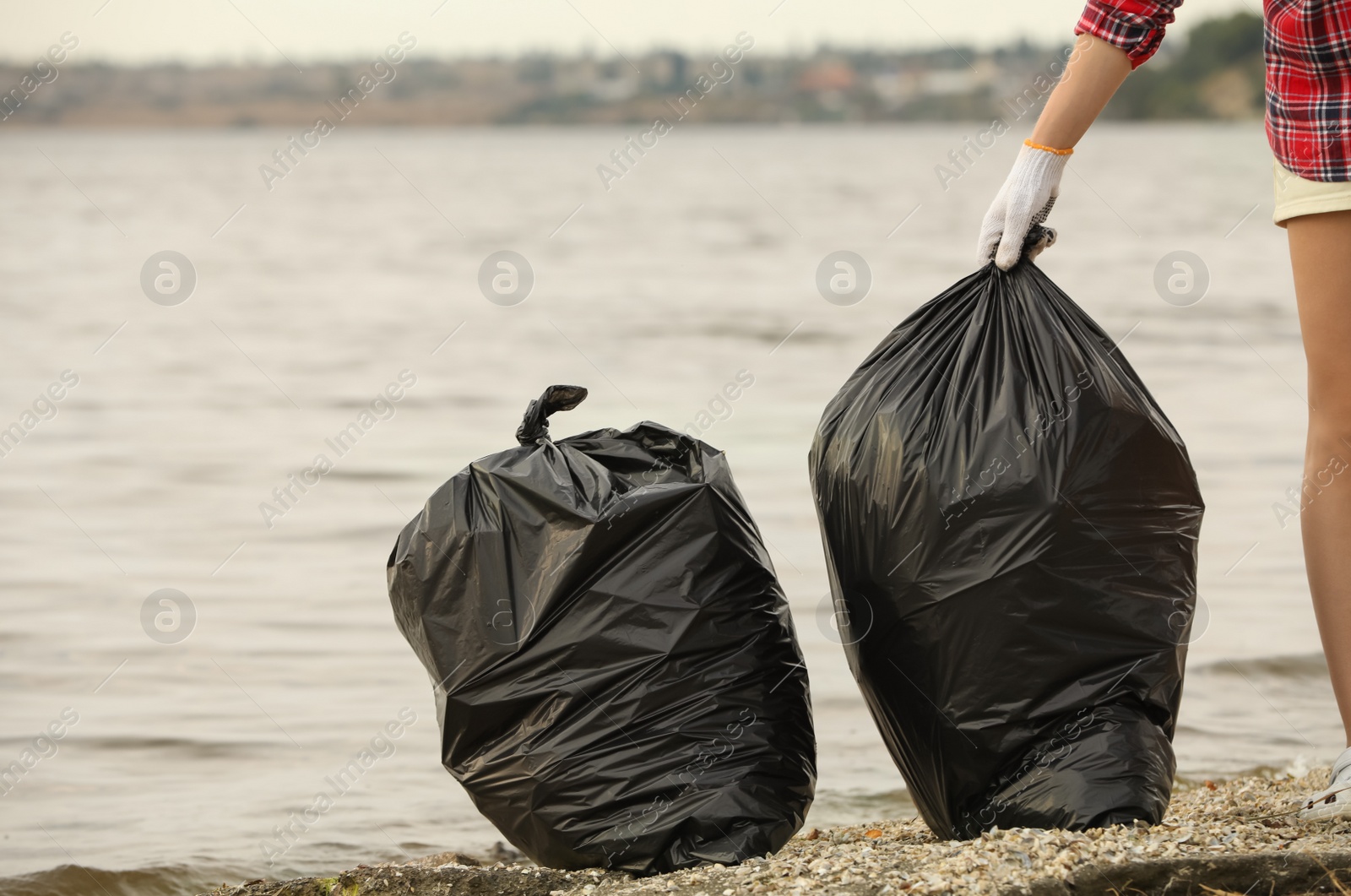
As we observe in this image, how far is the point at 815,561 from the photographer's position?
4.21 metres

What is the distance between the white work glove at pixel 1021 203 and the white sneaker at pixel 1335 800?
90 centimetres

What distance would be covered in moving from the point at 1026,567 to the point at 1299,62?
861 mm

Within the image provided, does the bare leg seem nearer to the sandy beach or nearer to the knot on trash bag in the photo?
the sandy beach

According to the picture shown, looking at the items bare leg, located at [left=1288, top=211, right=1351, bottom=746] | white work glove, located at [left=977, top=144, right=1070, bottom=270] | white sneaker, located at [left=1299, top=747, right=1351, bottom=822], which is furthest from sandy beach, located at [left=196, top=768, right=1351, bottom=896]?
white work glove, located at [left=977, top=144, right=1070, bottom=270]

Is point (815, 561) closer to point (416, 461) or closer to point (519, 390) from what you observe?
point (416, 461)

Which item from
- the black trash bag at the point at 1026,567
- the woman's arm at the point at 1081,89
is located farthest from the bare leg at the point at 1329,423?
the woman's arm at the point at 1081,89

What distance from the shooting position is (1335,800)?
1919 millimetres

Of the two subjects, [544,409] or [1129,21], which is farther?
[544,409]

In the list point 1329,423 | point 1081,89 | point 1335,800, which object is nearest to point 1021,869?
point 1335,800

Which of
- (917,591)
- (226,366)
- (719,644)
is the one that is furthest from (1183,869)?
(226,366)

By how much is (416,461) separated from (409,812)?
10.0ft

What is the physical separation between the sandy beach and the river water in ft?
2.47

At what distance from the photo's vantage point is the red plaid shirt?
1.88 metres

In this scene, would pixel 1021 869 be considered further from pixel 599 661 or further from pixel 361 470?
pixel 361 470
